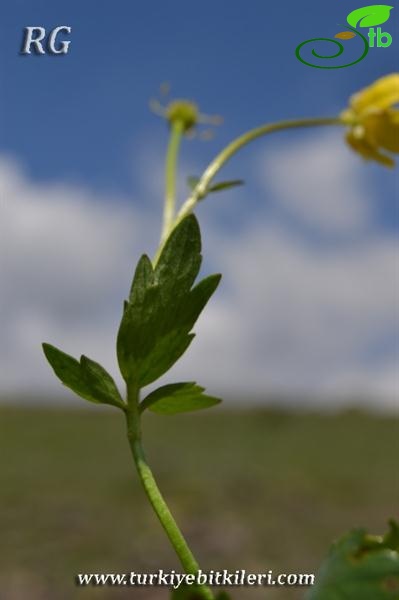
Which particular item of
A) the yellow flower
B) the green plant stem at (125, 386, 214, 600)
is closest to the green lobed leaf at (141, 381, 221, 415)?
the green plant stem at (125, 386, 214, 600)

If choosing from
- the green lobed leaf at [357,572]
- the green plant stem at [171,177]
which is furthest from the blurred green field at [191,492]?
the green lobed leaf at [357,572]

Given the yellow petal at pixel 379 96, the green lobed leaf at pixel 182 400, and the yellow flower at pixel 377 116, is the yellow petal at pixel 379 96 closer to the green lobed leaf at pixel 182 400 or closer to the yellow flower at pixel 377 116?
the yellow flower at pixel 377 116

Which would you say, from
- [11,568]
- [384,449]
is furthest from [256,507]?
[11,568]

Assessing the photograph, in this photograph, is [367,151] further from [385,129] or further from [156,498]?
[156,498]

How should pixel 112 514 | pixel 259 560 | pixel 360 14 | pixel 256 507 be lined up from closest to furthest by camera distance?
pixel 360 14, pixel 259 560, pixel 112 514, pixel 256 507

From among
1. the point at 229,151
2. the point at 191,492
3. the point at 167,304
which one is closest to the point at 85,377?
the point at 167,304

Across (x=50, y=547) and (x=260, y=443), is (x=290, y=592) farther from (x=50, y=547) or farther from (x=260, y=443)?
(x=260, y=443)
